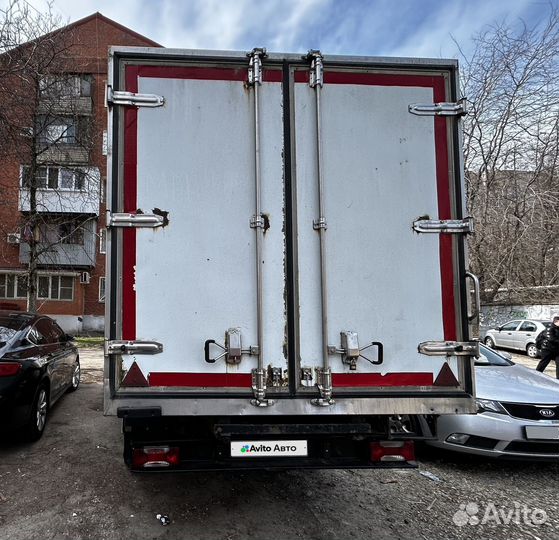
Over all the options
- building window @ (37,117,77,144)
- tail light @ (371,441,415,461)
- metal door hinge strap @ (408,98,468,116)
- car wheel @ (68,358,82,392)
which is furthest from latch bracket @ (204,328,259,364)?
building window @ (37,117,77,144)

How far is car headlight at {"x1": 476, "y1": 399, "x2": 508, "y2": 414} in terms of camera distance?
4285 mm

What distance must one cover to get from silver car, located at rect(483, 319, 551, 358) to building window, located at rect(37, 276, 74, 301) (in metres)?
21.8

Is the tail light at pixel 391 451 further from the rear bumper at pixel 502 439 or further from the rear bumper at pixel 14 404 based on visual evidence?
the rear bumper at pixel 14 404

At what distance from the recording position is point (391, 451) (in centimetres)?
299

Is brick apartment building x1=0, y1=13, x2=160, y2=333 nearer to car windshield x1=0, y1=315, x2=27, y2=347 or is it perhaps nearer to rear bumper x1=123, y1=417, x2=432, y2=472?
car windshield x1=0, y1=315, x2=27, y2=347

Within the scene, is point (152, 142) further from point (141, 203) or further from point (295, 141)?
point (295, 141)

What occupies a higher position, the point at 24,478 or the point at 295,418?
the point at 295,418

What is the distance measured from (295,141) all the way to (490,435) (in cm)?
360

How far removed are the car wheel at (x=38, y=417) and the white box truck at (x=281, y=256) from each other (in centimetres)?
237

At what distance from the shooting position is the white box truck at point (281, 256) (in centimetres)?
274

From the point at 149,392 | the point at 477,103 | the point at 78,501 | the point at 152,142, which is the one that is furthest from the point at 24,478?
the point at 477,103

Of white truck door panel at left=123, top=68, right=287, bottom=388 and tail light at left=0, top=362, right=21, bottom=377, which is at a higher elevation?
white truck door panel at left=123, top=68, right=287, bottom=388

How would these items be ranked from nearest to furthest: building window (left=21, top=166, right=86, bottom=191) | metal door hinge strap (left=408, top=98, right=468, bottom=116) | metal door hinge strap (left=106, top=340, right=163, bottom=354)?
metal door hinge strap (left=106, top=340, right=163, bottom=354) < metal door hinge strap (left=408, top=98, right=468, bottom=116) < building window (left=21, top=166, right=86, bottom=191)

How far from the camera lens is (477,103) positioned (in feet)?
55.4
